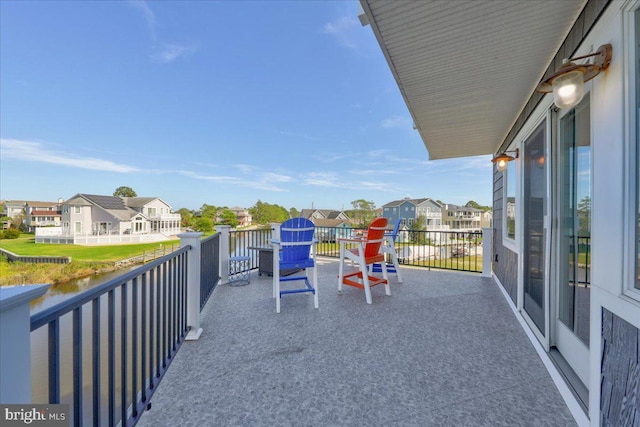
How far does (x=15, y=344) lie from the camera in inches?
25.5

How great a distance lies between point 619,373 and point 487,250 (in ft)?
13.9

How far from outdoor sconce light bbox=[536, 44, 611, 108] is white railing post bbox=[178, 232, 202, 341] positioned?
111 inches

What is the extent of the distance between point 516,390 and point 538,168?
2005 millimetres

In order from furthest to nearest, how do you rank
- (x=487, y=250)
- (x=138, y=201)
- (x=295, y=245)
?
1. (x=138, y=201)
2. (x=487, y=250)
3. (x=295, y=245)

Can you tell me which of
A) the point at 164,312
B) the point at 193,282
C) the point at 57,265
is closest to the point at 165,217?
the point at 57,265

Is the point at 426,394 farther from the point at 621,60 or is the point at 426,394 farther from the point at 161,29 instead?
the point at 161,29

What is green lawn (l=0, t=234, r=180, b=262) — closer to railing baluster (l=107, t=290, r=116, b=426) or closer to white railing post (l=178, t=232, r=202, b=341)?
white railing post (l=178, t=232, r=202, b=341)

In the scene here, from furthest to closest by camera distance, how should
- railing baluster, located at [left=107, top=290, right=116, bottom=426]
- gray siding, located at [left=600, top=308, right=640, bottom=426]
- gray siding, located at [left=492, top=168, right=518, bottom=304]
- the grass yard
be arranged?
the grass yard < gray siding, located at [left=492, top=168, right=518, bottom=304] < railing baluster, located at [left=107, top=290, right=116, bottom=426] < gray siding, located at [left=600, top=308, right=640, bottom=426]

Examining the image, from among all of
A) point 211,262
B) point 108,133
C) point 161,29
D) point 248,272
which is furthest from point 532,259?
point 108,133

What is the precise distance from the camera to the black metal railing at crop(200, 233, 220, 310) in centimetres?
324

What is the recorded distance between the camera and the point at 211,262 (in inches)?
152

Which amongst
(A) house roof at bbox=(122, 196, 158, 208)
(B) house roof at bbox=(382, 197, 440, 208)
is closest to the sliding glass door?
(B) house roof at bbox=(382, 197, 440, 208)

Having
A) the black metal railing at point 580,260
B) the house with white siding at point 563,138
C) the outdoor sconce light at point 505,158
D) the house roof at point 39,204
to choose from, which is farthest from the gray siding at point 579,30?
the house roof at point 39,204

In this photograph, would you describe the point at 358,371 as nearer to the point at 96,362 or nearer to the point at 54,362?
the point at 96,362
